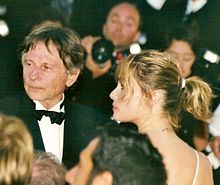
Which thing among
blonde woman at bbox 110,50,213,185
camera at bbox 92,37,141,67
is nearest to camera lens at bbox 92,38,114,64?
camera at bbox 92,37,141,67

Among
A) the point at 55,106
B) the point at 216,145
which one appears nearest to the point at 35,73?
the point at 55,106

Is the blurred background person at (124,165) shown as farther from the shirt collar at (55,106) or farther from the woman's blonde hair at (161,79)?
the shirt collar at (55,106)

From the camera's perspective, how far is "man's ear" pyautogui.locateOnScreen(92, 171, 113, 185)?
1.29 meters

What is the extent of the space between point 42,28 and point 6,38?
0.59 feet

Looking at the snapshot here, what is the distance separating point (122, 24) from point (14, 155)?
1012 millimetres

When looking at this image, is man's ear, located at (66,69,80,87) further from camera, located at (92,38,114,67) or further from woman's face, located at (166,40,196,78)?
woman's face, located at (166,40,196,78)

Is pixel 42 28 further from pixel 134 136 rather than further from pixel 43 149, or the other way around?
pixel 134 136

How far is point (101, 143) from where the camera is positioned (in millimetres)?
1461

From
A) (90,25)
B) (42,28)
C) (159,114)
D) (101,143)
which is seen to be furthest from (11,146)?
(90,25)

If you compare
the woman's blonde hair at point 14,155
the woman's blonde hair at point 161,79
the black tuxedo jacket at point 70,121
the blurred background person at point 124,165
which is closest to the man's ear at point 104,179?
the blurred background person at point 124,165

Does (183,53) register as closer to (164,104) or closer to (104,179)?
(164,104)

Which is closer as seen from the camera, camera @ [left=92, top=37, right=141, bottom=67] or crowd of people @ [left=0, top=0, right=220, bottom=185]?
crowd of people @ [left=0, top=0, right=220, bottom=185]

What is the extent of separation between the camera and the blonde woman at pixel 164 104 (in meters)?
1.56

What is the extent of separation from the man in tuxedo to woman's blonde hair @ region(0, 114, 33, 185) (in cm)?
54
